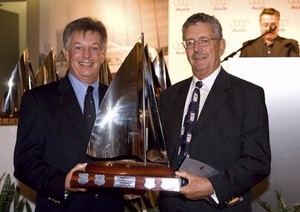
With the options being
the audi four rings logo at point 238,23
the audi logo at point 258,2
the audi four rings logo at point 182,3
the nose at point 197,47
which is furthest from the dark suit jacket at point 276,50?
the nose at point 197,47

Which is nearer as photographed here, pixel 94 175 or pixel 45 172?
pixel 94 175

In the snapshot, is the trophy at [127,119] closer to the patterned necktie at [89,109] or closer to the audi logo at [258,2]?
the patterned necktie at [89,109]

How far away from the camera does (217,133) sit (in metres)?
1.95

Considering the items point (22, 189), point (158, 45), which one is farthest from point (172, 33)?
point (22, 189)

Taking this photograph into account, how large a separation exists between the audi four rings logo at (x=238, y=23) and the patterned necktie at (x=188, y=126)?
4247 mm

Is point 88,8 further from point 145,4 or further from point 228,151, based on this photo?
point 228,151

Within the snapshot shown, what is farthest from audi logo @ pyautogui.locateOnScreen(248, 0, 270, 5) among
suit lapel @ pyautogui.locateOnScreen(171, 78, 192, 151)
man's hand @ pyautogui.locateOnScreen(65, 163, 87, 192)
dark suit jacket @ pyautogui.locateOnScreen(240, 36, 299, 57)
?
man's hand @ pyautogui.locateOnScreen(65, 163, 87, 192)

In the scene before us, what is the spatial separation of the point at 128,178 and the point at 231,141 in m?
0.51

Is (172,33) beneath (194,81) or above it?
above

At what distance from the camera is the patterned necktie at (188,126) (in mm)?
1982

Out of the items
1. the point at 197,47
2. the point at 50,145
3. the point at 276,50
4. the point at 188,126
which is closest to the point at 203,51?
the point at 197,47

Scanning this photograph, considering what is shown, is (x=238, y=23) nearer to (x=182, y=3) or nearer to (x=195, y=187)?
(x=182, y=3)

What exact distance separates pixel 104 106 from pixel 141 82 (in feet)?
0.58

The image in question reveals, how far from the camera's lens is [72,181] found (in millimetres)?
1721
